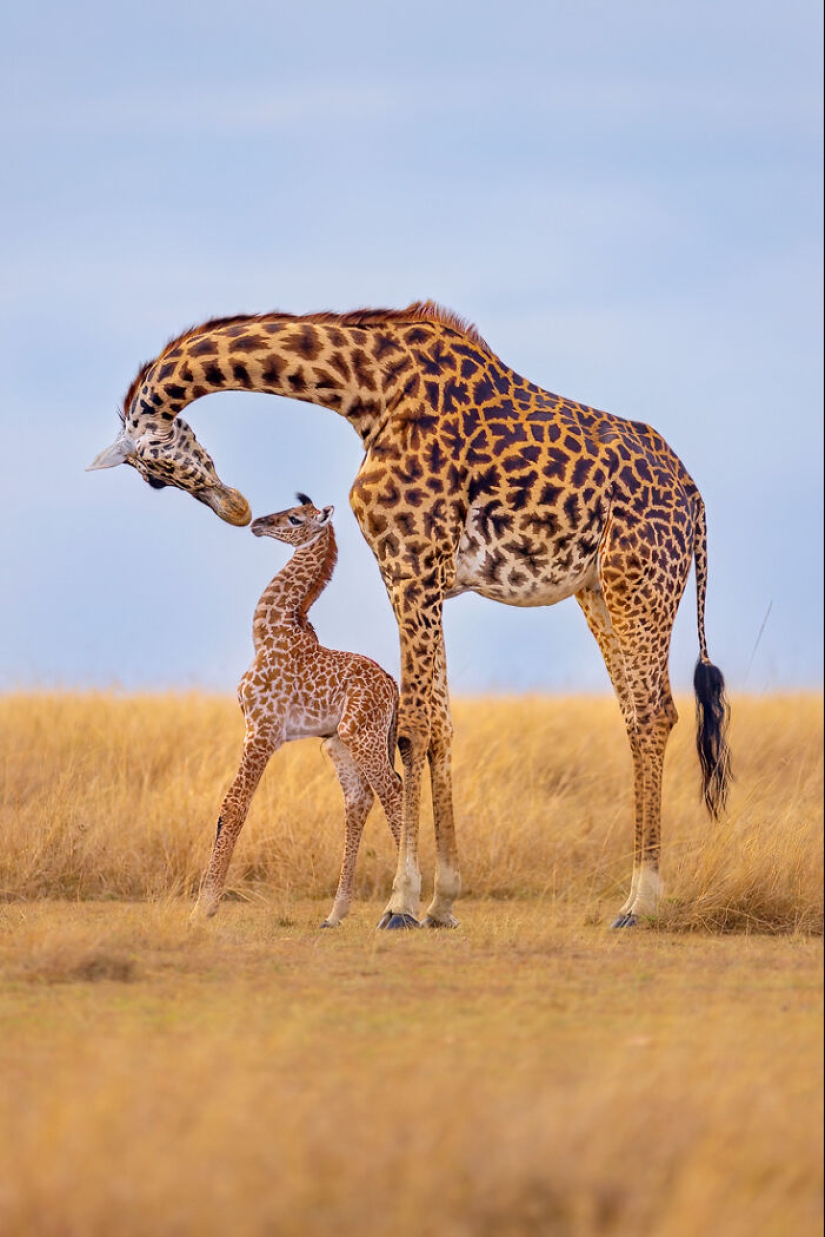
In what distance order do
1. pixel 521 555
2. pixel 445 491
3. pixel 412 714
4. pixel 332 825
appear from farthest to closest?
1. pixel 332 825
2. pixel 521 555
3. pixel 445 491
4. pixel 412 714

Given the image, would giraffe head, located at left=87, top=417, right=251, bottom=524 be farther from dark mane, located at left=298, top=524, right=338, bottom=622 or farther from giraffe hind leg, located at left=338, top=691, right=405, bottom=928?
giraffe hind leg, located at left=338, top=691, right=405, bottom=928

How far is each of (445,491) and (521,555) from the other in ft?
2.05

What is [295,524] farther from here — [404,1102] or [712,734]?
[404,1102]

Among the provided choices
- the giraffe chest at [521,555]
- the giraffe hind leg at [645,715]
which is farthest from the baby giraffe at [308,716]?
the giraffe hind leg at [645,715]

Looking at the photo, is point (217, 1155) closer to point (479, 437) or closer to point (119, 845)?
point (479, 437)

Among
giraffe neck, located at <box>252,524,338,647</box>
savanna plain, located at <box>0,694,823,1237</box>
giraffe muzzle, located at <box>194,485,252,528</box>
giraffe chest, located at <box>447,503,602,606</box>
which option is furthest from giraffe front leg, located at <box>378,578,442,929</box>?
giraffe muzzle, located at <box>194,485,252,528</box>

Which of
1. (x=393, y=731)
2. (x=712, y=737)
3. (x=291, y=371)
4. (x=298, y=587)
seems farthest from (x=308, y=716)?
(x=712, y=737)

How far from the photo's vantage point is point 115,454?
895cm

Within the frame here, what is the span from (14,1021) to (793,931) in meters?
4.62

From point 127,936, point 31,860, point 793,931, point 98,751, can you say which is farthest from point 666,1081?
point 98,751

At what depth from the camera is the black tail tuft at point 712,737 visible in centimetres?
961

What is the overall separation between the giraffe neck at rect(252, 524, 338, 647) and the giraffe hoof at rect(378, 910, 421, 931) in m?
1.71

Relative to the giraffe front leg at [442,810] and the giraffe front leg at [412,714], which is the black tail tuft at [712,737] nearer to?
the giraffe front leg at [442,810]

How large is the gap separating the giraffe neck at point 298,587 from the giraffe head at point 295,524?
6 centimetres
